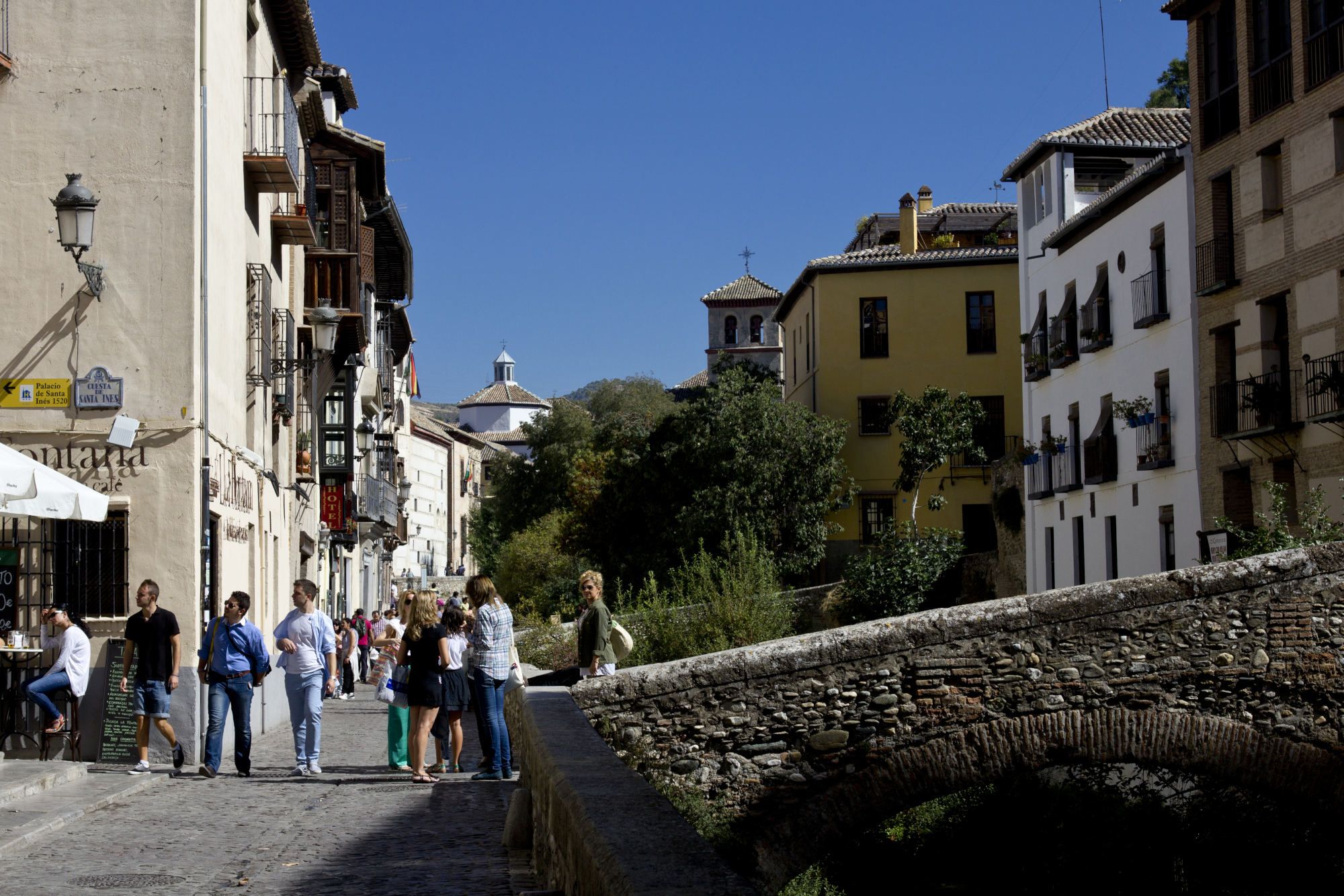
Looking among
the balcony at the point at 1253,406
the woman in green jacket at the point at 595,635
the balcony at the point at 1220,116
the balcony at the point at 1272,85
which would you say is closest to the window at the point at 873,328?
the balcony at the point at 1220,116

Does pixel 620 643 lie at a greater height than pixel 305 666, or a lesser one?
greater

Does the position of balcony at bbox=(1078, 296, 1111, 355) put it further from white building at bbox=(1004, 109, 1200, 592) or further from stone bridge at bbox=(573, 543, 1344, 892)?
stone bridge at bbox=(573, 543, 1344, 892)

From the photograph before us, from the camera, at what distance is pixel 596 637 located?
47.7 ft

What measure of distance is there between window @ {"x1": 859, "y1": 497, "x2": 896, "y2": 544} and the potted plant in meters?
16.8

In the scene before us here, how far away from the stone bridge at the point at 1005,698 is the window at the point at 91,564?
5736 mm

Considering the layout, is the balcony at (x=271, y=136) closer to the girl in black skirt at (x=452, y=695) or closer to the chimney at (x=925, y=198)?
the girl in black skirt at (x=452, y=695)

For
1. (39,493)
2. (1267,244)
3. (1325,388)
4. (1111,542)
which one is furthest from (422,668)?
(1111,542)

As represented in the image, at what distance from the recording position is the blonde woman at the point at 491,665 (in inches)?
562

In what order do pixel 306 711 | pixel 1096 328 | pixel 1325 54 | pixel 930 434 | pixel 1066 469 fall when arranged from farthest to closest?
pixel 930 434 → pixel 1066 469 → pixel 1096 328 → pixel 1325 54 → pixel 306 711

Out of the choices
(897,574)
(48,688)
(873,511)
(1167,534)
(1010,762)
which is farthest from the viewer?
(873,511)

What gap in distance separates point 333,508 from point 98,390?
17502 millimetres

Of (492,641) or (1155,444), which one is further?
(1155,444)

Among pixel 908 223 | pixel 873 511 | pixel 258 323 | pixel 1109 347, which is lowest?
pixel 873 511

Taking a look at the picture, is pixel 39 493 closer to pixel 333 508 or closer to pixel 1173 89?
pixel 333 508
